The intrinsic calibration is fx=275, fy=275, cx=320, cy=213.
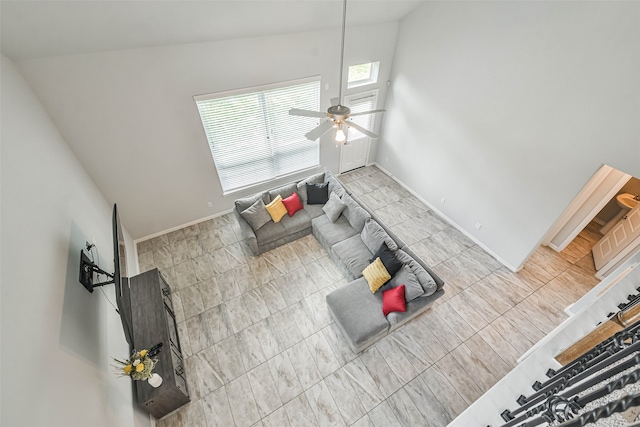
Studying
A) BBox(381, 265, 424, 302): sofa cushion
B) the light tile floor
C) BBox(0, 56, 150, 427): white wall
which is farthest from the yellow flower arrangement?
BBox(381, 265, 424, 302): sofa cushion

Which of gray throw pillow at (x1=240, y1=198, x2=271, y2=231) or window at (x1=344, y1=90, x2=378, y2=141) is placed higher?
window at (x1=344, y1=90, x2=378, y2=141)

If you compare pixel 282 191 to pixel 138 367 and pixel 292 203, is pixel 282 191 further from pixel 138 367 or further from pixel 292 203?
pixel 138 367

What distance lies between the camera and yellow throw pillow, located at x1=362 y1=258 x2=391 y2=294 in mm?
4184

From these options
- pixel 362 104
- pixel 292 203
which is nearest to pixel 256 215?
pixel 292 203

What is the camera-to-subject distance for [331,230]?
525cm

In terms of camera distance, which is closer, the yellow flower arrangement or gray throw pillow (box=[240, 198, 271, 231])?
the yellow flower arrangement

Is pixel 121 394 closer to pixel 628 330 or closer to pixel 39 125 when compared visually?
pixel 39 125

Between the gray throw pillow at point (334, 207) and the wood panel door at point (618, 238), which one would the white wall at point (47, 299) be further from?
the wood panel door at point (618, 238)

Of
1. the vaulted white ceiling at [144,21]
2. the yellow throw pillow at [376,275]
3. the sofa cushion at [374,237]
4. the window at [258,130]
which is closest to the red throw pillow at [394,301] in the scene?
the yellow throw pillow at [376,275]

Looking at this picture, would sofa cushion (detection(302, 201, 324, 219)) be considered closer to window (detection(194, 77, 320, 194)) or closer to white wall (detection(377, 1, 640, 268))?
window (detection(194, 77, 320, 194))

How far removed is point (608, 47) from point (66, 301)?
20.6 ft

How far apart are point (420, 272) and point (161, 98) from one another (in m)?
4.87

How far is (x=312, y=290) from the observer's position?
4.76 meters

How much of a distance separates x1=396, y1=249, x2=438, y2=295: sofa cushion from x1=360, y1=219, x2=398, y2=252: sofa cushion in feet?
0.56
